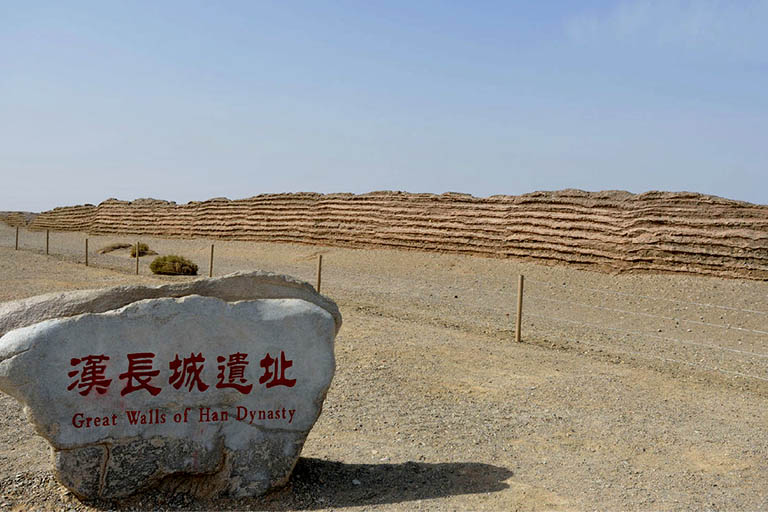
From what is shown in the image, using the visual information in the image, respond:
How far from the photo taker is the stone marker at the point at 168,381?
15.6 ft

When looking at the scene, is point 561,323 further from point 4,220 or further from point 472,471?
point 4,220

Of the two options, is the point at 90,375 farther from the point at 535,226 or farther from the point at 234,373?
the point at 535,226

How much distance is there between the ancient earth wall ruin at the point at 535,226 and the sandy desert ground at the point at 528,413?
167 cm

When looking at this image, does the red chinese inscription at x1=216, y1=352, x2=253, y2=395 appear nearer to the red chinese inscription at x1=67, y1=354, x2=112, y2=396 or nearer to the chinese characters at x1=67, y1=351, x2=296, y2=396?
the chinese characters at x1=67, y1=351, x2=296, y2=396

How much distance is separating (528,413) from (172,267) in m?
16.0

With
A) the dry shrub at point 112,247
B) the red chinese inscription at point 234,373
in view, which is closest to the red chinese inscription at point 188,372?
the red chinese inscription at point 234,373

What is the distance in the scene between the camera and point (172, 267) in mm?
21109

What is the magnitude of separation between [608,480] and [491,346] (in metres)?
5.11

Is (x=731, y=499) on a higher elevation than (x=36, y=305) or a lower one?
lower

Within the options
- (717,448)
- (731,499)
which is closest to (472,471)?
(731,499)

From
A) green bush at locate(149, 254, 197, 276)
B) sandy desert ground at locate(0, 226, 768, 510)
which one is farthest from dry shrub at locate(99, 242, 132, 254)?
sandy desert ground at locate(0, 226, 768, 510)

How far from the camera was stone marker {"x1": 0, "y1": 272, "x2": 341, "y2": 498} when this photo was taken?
4.77m

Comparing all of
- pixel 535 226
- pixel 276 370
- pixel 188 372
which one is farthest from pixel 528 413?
pixel 535 226

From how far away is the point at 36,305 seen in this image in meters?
4.93
